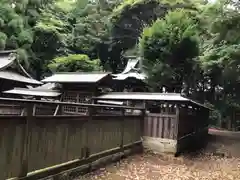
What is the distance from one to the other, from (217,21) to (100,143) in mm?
7513

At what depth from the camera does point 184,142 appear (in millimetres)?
13008

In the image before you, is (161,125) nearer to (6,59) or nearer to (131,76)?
(131,76)

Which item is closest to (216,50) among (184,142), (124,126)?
(184,142)

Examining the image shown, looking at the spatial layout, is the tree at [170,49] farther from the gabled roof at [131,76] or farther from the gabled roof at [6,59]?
the gabled roof at [6,59]

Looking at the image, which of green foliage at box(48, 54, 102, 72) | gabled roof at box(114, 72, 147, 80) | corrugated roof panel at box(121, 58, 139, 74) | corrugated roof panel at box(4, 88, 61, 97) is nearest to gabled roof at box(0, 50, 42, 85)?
corrugated roof panel at box(4, 88, 61, 97)

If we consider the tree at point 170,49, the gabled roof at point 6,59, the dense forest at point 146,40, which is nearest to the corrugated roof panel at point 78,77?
the gabled roof at point 6,59

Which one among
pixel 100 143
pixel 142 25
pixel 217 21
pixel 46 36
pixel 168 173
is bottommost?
pixel 168 173

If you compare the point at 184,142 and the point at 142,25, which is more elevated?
the point at 142,25

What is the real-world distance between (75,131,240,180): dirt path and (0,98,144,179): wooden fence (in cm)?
63

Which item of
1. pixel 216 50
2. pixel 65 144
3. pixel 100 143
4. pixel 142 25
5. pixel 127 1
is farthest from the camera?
pixel 142 25

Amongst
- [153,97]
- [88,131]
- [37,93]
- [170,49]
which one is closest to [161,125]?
[153,97]

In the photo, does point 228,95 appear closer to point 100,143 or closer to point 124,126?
point 124,126

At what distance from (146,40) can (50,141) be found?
13695mm

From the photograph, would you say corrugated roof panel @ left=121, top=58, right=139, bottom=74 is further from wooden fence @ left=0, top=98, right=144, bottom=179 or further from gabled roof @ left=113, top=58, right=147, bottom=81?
wooden fence @ left=0, top=98, right=144, bottom=179
